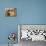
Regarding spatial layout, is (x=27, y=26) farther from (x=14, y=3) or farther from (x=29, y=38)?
(x=14, y=3)

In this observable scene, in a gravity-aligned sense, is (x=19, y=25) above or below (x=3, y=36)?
above

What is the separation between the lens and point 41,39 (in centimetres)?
362

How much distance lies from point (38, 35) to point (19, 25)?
2.07ft

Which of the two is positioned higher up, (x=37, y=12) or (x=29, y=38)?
(x=37, y=12)

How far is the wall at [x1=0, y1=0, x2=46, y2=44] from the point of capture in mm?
3799

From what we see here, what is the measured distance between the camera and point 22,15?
3807 millimetres

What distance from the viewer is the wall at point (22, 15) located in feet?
12.5

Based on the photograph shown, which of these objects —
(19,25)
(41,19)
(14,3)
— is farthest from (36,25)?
(14,3)

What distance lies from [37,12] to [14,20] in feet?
2.42

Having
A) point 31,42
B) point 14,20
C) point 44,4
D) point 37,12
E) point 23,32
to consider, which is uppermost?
point 44,4

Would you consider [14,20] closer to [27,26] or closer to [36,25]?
[27,26]

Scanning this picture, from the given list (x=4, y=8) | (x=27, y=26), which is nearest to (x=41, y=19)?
(x=27, y=26)

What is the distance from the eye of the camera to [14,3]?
150 inches

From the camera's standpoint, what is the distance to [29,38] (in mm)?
3664
